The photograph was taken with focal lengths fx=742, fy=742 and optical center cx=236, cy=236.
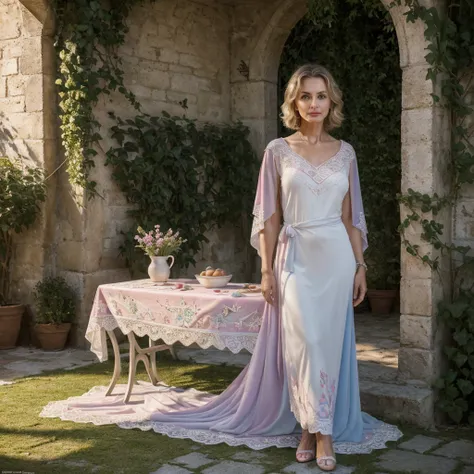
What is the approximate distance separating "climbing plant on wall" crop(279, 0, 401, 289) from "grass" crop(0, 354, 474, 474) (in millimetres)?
3886

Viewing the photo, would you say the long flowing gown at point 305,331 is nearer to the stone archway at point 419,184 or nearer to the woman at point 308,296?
the woman at point 308,296

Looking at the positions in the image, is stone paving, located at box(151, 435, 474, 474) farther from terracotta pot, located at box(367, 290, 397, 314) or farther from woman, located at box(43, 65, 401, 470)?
terracotta pot, located at box(367, 290, 397, 314)

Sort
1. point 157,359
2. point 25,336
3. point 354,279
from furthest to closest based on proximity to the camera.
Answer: point 25,336, point 157,359, point 354,279

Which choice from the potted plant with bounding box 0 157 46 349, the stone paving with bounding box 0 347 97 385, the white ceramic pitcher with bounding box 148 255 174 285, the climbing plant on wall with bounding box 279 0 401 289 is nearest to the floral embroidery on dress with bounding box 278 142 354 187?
the white ceramic pitcher with bounding box 148 255 174 285

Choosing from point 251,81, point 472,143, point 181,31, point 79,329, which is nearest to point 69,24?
point 181,31

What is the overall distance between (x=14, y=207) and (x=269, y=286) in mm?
3391

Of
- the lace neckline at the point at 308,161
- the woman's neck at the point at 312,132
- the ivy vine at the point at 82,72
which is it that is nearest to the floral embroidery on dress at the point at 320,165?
the lace neckline at the point at 308,161

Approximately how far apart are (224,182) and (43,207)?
185 centimetres

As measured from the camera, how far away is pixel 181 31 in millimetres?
7285

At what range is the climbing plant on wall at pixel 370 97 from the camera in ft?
26.5

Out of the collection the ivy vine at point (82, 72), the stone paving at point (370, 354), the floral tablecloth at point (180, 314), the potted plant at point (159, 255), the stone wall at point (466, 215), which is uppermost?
the ivy vine at point (82, 72)

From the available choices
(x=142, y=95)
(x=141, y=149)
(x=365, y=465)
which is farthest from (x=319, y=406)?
(x=142, y=95)

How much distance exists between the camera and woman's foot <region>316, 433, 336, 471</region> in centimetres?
350

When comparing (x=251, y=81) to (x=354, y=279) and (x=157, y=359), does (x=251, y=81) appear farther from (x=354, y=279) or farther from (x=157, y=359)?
(x=354, y=279)
